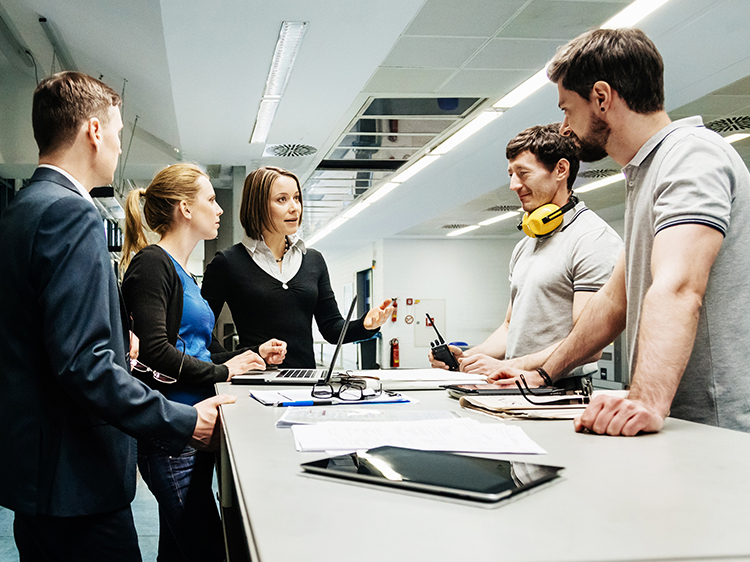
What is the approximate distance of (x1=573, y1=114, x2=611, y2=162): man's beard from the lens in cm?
139

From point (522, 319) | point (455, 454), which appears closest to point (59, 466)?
point (455, 454)

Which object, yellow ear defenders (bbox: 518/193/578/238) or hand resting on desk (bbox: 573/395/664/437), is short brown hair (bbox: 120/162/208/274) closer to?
yellow ear defenders (bbox: 518/193/578/238)

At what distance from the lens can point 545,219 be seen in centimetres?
195

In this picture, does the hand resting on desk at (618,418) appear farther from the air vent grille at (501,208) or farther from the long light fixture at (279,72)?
the air vent grille at (501,208)

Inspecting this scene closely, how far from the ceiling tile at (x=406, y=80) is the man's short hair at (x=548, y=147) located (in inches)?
113

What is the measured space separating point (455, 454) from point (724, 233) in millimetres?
737

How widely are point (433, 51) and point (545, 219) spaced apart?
113 inches

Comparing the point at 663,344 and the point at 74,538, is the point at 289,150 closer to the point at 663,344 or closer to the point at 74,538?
the point at 74,538

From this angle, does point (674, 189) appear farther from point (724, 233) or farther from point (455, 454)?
point (455, 454)

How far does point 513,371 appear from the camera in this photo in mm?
1604

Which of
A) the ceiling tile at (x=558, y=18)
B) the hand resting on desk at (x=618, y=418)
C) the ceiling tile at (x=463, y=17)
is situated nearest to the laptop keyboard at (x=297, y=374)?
the hand resting on desk at (x=618, y=418)

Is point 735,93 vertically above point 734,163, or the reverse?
point 735,93

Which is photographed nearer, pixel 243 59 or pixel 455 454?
pixel 455 454

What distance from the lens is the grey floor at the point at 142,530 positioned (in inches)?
111
